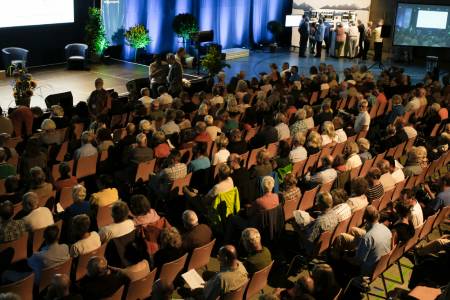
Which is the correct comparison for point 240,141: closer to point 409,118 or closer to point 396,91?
point 409,118

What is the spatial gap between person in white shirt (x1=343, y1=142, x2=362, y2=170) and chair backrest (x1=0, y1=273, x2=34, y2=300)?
183 inches

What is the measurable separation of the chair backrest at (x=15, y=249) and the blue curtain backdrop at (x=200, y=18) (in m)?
13.6

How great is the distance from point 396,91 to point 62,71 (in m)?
9.36

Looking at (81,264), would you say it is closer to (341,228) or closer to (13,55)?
(341,228)

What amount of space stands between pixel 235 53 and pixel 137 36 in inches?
175

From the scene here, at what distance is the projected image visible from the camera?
776 inches

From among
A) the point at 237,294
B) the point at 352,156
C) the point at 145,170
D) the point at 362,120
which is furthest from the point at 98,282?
the point at 362,120

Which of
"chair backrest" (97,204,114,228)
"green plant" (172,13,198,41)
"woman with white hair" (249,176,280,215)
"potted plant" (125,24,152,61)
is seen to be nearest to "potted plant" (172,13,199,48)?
"green plant" (172,13,198,41)

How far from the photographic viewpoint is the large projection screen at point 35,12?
52.1 feet

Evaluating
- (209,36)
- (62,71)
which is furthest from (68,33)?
(209,36)

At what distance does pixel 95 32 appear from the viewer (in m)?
17.6

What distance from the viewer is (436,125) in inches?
423

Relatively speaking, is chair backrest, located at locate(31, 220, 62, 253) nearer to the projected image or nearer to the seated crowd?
the seated crowd

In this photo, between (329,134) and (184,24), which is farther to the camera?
(184,24)
